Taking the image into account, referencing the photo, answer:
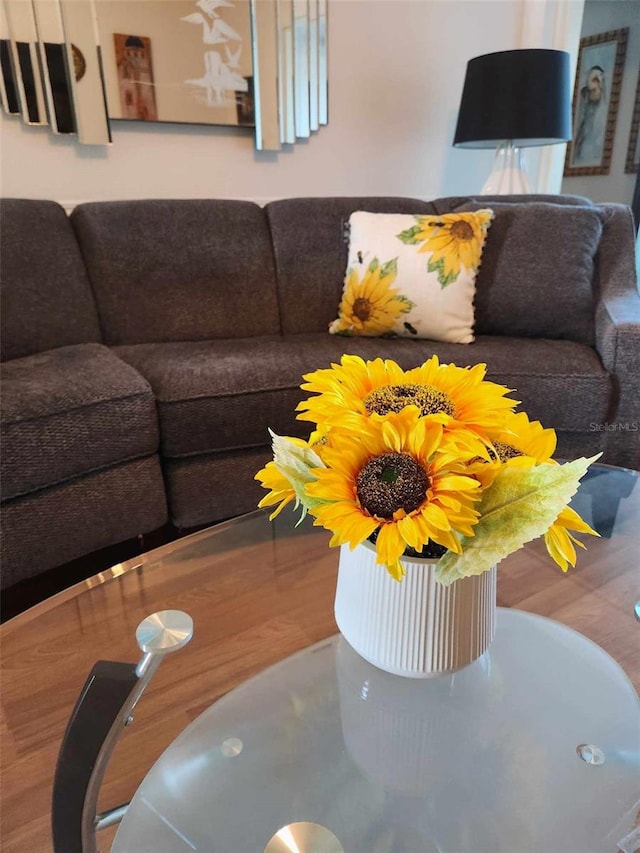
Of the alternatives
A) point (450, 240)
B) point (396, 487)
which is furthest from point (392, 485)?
point (450, 240)

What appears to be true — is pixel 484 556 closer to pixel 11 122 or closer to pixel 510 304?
pixel 510 304

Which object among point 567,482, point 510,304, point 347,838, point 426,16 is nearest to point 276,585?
point 347,838

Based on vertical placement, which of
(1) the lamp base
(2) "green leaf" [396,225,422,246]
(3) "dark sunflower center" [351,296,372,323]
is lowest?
(3) "dark sunflower center" [351,296,372,323]

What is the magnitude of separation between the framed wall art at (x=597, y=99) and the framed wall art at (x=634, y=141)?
10 cm

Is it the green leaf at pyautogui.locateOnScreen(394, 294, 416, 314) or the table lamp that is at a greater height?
the table lamp

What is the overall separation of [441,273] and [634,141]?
231 cm

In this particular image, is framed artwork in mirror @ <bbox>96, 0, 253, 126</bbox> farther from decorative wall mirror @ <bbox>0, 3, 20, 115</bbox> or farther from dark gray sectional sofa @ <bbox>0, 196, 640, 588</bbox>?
dark gray sectional sofa @ <bbox>0, 196, 640, 588</bbox>

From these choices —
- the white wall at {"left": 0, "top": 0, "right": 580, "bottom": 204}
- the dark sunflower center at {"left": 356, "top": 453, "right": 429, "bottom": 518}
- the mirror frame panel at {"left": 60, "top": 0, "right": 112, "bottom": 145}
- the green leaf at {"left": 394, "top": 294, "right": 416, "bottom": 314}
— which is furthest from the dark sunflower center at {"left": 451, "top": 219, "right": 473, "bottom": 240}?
the dark sunflower center at {"left": 356, "top": 453, "right": 429, "bottom": 518}

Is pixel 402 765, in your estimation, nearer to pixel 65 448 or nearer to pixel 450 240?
pixel 65 448

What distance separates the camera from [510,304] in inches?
68.4

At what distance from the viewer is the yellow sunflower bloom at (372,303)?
1.67m

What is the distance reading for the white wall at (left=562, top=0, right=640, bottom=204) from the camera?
312cm

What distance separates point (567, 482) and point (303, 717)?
1.30 ft

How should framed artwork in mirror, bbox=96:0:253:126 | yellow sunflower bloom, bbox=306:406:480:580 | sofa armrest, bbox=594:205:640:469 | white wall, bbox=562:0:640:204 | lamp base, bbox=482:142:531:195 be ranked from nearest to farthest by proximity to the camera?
1. yellow sunflower bloom, bbox=306:406:480:580
2. sofa armrest, bbox=594:205:640:469
3. framed artwork in mirror, bbox=96:0:253:126
4. lamp base, bbox=482:142:531:195
5. white wall, bbox=562:0:640:204
